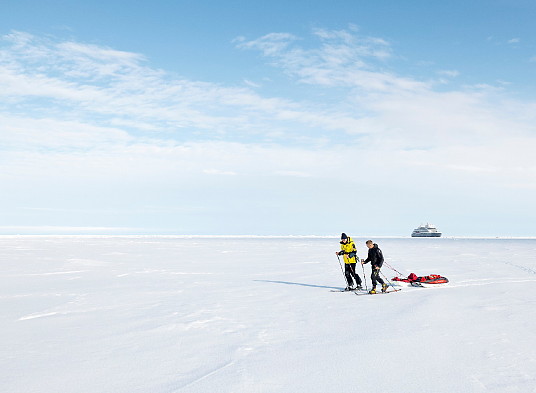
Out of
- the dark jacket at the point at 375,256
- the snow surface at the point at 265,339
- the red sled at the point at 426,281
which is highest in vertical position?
the dark jacket at the point at 375,256

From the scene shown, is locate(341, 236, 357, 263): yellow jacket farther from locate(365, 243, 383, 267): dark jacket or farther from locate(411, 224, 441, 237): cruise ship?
locate(411, 224, 441, 237): cruise ship

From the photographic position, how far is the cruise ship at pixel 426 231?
445 ft

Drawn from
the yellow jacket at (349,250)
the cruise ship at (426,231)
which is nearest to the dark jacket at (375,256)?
the yellow jacket at (349,250)

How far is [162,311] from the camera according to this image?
9875 mm

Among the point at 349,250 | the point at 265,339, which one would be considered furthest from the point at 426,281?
the point at 265,339

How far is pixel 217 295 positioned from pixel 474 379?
7901mm

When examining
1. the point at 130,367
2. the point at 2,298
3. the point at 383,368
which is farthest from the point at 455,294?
the point at 2,298

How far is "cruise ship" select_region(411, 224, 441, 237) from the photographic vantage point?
445ft

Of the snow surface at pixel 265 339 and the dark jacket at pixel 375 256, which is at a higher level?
the dark jacket at pixel 375 256

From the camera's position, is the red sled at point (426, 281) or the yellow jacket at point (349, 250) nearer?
the yellow jacket at point (349, 250)

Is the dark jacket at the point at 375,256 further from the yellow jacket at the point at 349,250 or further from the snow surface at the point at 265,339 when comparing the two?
the snow surface at the point at 265,339

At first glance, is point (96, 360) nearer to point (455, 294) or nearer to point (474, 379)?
point (474, 379)

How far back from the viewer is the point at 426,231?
136250 millimetres

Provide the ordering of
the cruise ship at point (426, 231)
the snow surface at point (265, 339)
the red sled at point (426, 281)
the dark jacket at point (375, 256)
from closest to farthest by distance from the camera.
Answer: the snow surface at point (265, 339) → the dark jacket at point (375, 256) → the red sled at point (426, 281) → the cruise ship at point (426, 231)
